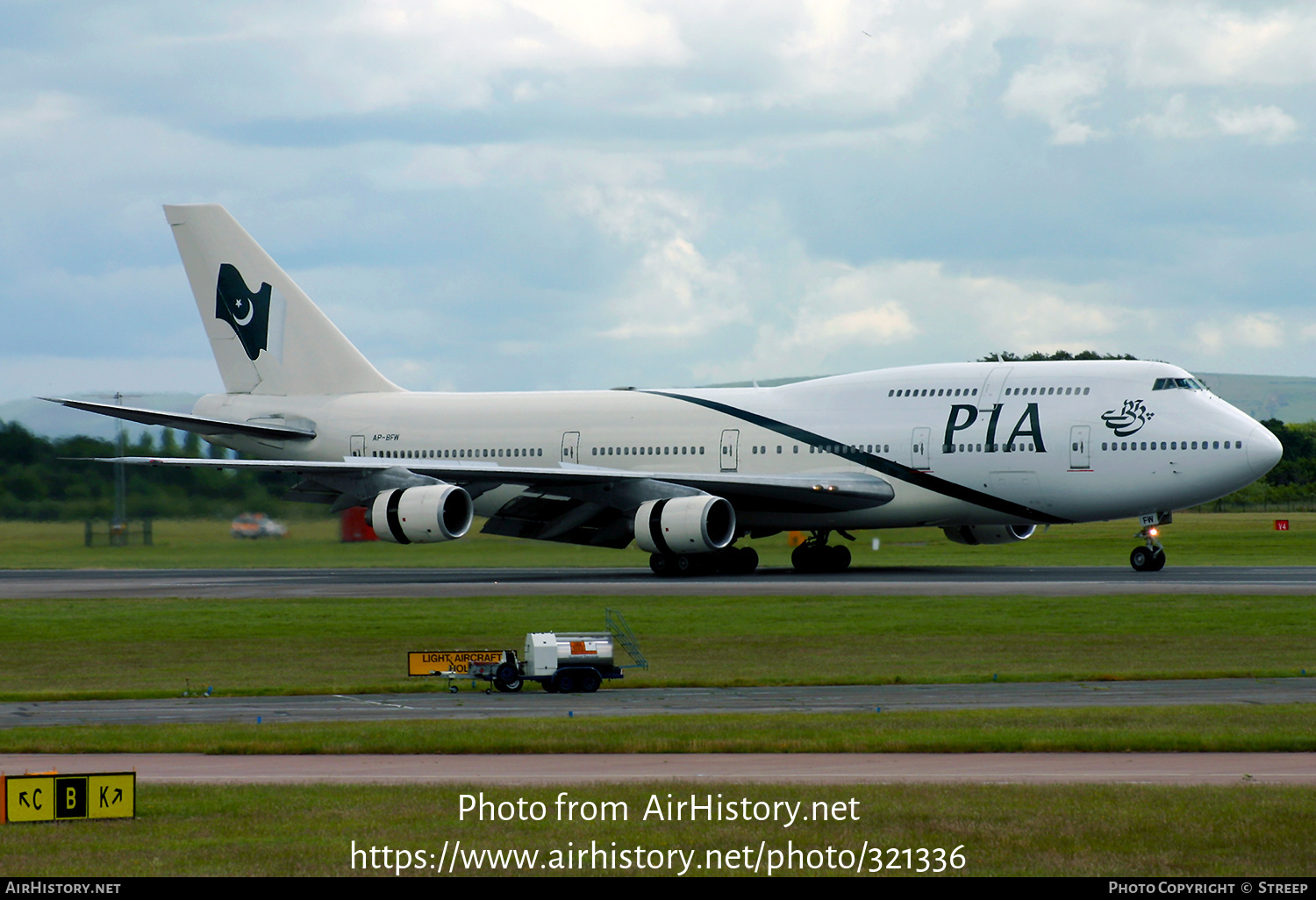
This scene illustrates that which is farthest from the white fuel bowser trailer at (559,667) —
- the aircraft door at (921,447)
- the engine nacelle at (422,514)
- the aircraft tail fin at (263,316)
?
the aircraft tail fin at (263,316)

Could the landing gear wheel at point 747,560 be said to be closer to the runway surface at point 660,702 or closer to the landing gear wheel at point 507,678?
the runway surface at point 660,702

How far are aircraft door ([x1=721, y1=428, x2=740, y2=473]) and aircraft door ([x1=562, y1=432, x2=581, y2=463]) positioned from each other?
5383 millimetres

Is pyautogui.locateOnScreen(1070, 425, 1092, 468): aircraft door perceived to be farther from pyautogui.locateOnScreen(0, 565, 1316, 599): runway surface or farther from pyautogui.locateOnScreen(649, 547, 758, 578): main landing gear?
pyautogui.locateOnScreen(649, 547, 758, 578): main landing gear

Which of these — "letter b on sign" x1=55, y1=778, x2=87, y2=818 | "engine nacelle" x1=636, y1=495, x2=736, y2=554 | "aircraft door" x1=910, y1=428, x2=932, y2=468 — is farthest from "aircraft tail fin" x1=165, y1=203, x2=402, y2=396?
"letter b on sign" x1=55, y1=778, x2=87, y2=818

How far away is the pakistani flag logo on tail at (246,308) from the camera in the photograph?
54.7 meters

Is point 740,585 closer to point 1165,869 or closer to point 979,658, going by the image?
point 979,658

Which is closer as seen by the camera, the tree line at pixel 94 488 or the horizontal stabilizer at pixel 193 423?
the horizontal stabilizer at pixel 193 423

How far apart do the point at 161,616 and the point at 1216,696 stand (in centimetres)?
2305

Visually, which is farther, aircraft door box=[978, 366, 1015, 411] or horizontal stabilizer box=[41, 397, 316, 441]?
horizontal stabilizer box=[41, 397, 316, 441]

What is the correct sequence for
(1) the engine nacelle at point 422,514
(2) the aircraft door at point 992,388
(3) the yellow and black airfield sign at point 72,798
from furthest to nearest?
1. (1) the engine nacelle at point 422,514
2. (2) the aircraft door at point 992,388
3. (3) the yellow and black airfield sign at point 72,798

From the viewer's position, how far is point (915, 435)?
1716 inches

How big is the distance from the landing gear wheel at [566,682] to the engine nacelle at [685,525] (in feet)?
66.8

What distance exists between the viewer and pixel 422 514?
43.5 meters

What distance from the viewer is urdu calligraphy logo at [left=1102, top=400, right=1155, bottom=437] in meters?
41.2
